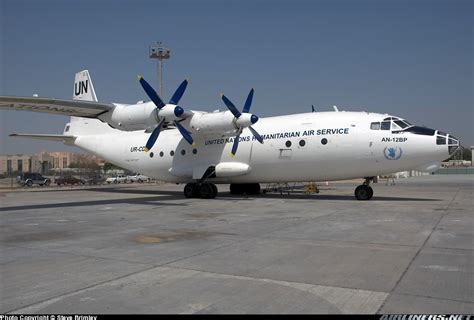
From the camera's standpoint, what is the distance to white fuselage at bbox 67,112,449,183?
1820 cm

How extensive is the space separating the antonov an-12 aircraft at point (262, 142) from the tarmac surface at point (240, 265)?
18.7 feet

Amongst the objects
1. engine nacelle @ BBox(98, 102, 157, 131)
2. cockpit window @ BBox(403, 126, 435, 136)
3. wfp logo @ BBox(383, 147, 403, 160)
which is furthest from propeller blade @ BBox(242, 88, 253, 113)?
cockpit window @ BBox(403, 126, 435, 136)

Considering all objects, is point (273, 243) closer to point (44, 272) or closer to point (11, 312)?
point (44, 272)

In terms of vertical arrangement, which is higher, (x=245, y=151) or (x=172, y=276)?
(x=245, y=151)

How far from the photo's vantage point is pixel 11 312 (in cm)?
486

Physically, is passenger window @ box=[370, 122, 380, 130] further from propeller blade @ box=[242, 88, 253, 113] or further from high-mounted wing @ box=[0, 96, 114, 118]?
high-mounted wing @ box=[0, 96, 114, 118]

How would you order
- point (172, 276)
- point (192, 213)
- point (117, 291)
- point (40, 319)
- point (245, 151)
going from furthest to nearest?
point (245, 151), point (192, 213), point (172, 276), point (117, 291), point (40, 319)

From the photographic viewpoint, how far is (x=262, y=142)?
2127 cm

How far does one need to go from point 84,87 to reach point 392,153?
20.3 meters

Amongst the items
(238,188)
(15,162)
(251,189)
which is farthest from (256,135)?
(15,162)

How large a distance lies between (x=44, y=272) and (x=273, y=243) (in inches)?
180

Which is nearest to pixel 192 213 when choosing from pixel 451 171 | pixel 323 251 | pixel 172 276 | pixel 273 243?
pixel 273 243

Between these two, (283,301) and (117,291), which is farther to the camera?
(117,291)

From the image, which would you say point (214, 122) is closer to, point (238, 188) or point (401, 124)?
point (238, 188)
